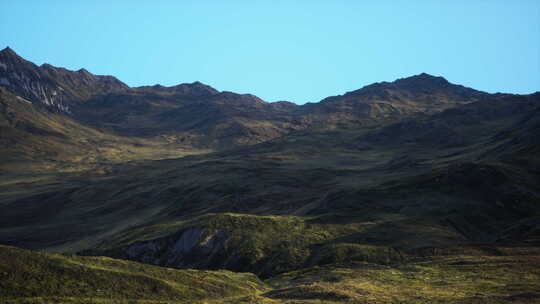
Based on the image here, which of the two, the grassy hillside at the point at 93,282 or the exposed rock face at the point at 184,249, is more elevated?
the grassy hillside at the point at 93,282

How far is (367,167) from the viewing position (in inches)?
7229

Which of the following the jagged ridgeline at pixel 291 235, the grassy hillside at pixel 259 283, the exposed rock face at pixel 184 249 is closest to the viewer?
the grassy hillside at pixel 259 283

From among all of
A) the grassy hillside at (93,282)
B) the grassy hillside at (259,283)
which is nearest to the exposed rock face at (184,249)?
the grassy hillside at (259,283)

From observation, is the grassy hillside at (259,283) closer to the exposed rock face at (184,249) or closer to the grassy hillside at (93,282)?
the grassy hillside at (93,282)

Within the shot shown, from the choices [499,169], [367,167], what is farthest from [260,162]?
[499,169]

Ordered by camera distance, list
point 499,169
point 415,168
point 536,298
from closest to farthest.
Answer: point 536,298
point 499,169
point 415,168

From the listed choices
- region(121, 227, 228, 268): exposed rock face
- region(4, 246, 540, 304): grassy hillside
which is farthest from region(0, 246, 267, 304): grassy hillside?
region(121, 227, 228, 268): exposed rock face

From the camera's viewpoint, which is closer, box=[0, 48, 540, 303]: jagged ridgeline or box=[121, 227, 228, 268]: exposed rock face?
box=[0, 48, 540, 303]: jagged ridgeline

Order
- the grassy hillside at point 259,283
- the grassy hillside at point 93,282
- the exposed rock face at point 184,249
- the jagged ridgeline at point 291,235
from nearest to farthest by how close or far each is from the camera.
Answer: the grassy hillside at point 93,282 < the grassy hillside at point 259,283 < the jagged ridgeline at point 291,235 < the exposed rock face at point 184,249

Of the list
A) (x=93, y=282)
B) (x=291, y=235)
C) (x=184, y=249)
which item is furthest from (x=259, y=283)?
(x=184, y=249)

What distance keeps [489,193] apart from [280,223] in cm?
4232

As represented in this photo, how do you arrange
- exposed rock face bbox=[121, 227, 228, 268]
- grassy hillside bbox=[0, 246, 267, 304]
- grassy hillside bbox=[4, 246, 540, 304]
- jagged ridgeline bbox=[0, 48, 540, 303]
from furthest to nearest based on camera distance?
exposed rock face bbox=[121, 227, 228, 268], jagged ridgeline bbox=[0, 48, 540, 303], grassy hillside bbox=[4, 246, 540, 304], grassy hillside bbox=[0, 246, 267, 304]

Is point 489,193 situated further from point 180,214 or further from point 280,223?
point 180,214

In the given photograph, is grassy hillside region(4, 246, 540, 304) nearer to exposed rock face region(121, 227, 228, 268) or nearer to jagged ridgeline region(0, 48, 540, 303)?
jagged ridgeline region(0, 48, 540, 303)
